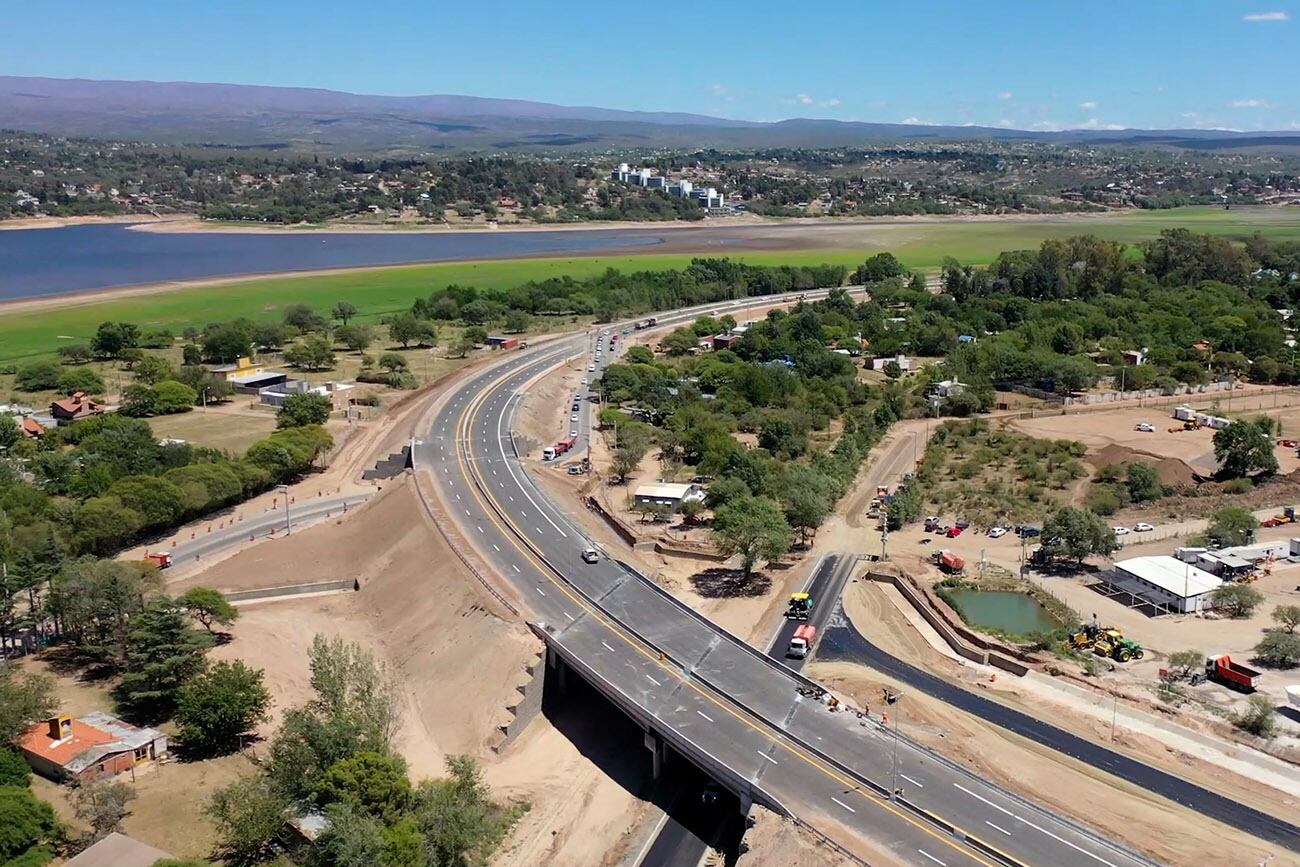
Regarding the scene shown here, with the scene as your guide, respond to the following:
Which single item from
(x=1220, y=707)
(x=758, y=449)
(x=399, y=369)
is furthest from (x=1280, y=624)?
(x=399, y=369)

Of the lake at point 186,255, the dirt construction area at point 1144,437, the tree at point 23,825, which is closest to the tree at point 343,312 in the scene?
the lake at point 186,255

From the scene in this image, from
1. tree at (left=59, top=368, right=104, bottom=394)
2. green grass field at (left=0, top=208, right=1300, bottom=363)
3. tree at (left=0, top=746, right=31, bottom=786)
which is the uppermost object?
tree at (left=0, top=746, right=31, bottom=786)

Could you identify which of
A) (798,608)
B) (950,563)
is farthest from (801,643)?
(950,563)

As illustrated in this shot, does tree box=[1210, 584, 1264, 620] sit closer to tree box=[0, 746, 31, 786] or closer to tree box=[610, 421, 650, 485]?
tree box=[610, 421, 650, 485]

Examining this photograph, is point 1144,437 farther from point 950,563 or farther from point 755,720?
point 755,720

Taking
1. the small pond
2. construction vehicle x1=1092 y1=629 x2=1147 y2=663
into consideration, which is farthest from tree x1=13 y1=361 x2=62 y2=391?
construction vehicle x1=1092 y1=629 x2=1147 y2=663
